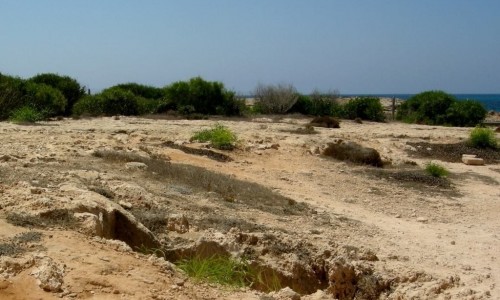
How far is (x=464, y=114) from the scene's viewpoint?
22.3 metres

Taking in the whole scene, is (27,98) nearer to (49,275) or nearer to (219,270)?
(219,270)

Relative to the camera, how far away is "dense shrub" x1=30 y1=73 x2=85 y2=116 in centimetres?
2073

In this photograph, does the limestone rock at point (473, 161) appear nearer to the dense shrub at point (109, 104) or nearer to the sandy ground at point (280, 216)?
the sandy ground at point (280, 216)

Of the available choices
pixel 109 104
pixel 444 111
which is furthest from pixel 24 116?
pixel 444 111

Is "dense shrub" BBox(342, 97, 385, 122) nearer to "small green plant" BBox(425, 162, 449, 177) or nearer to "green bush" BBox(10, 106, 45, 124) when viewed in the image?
"small green plant" BBox(425, 162, 449, 177)

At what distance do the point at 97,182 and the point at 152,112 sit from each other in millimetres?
14346

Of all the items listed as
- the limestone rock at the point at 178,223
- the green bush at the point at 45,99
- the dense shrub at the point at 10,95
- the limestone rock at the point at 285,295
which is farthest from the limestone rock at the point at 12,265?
the green bush at the point at 45,99

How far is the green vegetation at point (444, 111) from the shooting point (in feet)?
73.2

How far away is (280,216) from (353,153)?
214 inches

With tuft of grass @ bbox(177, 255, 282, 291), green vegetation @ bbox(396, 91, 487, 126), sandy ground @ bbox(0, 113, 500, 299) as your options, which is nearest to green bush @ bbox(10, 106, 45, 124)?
sandy ground @ bbox(0, 113, 500, 299)

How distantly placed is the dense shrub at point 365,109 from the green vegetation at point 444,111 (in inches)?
53.9

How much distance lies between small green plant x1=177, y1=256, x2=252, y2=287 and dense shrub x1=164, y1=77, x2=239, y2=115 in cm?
1604

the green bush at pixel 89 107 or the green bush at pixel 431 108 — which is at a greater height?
the green bush at pixel 89 107

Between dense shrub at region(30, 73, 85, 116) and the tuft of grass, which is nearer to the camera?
the tuft of grass
